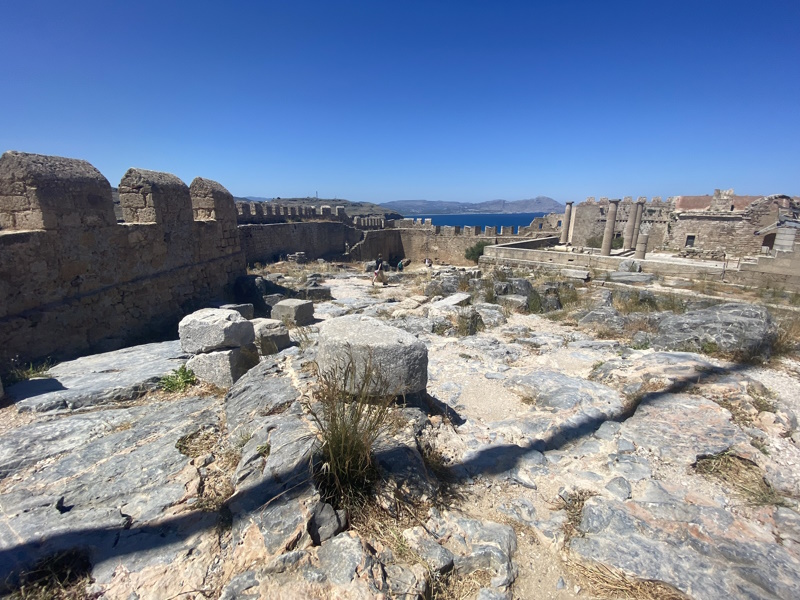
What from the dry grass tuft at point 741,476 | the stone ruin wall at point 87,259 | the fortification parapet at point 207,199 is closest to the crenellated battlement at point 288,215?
the fortification parapet at point 207,199

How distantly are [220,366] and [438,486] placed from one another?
11.5ft

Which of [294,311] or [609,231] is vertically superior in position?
[609,231]

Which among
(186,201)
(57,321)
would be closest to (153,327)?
(57,321)

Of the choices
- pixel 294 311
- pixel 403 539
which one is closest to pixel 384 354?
pixel 403 539

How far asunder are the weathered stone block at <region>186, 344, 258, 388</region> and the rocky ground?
9.4 inches

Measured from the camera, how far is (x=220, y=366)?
16.9ft

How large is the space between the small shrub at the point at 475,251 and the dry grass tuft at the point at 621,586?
22.3 meters

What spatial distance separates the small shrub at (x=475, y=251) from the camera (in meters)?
24.2

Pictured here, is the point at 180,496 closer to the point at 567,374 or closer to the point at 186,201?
the point at 567,374

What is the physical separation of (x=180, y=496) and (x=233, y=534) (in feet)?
2.23

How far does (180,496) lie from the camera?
278cm

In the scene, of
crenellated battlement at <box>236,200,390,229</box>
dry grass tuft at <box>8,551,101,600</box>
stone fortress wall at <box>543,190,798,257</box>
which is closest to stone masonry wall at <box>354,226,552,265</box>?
crenellated battlement at <box>236,200,390,229</box>

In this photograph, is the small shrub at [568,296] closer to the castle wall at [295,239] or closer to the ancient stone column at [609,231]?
the ancient stone column at [609,231]

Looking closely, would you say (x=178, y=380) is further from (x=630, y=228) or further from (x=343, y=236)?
(x=630, y=228)
